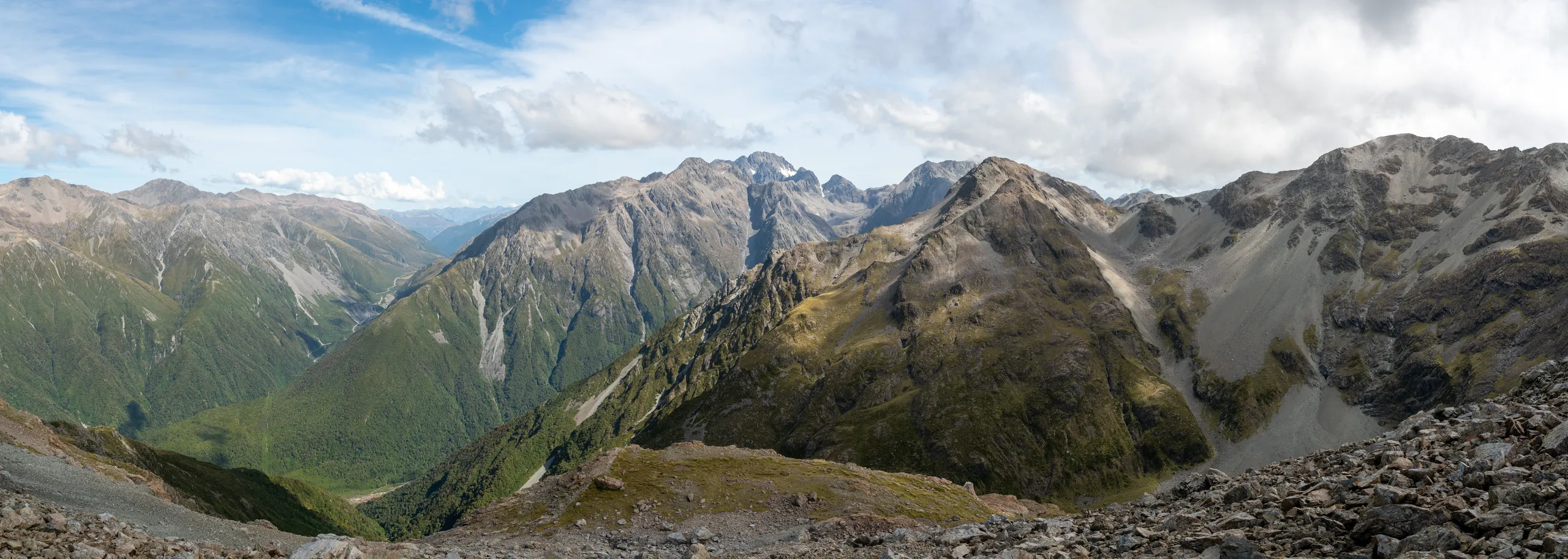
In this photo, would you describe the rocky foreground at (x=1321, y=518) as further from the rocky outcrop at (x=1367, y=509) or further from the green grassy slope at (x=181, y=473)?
the green grassy slope at (x=181, y=473)

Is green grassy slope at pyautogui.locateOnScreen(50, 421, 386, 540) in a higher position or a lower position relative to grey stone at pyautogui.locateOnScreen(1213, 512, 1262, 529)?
lower

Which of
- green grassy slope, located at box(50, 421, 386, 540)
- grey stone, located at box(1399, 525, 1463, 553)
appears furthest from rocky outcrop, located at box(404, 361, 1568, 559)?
green grassy slope, located at box(50, 421, 386, 540)

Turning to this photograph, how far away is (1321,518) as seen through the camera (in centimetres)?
2067

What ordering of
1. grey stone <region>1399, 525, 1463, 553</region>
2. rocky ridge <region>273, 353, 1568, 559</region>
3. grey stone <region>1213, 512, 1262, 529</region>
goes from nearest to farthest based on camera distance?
grey stone <region>1399, 525, 1463, 553</region> → rocky ridge <region>273, 353, 1568, 559</region> → grey stone <region>1213, 512, 1262, 529</region>

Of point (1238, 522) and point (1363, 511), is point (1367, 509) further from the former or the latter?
point (1238, 522)

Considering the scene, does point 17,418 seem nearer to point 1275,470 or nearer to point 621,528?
Result: point 621,528

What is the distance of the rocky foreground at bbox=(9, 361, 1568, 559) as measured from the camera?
17.6 m

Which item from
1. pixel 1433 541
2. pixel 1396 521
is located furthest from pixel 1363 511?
pixel 1433 541

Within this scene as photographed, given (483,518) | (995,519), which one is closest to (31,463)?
(483,518)

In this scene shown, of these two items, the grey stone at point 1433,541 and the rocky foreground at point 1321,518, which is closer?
the grey stone at point 1433,541

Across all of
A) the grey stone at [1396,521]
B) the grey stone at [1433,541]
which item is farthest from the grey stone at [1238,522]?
the grey stone at [1433,541]

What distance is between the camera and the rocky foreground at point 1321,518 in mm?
17609

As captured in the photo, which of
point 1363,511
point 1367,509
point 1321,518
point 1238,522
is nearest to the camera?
point 1367,509

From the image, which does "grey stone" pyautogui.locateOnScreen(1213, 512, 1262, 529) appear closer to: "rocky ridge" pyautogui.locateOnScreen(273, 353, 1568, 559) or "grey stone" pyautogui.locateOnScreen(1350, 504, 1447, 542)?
"rocky ridge" pyautogui.locateOnScreen(273, 353, 1568, 559)
